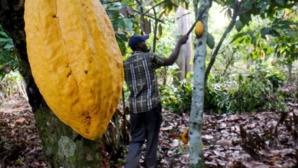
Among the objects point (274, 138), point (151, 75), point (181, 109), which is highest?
point (151, 75)

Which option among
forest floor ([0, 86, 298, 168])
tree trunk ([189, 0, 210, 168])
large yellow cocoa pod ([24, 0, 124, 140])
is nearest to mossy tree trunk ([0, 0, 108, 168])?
large yellow cocoa pod ([24, 0, 124, 140])

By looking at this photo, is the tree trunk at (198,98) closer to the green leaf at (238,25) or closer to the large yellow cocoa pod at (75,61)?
the green leaf at (238,25)

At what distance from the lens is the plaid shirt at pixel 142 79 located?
246 centimetres

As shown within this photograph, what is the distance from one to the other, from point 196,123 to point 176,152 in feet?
4.52

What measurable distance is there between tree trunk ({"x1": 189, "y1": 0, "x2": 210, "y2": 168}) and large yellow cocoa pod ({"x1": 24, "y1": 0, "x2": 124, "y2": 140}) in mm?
1059

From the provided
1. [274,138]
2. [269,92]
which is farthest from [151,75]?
[269,92]

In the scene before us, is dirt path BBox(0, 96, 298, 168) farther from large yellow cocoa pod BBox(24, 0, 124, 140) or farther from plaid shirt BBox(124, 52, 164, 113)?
large yellow cocoa pod BBox(24, 0, 124, 140)

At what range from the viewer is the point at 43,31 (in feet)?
2.12

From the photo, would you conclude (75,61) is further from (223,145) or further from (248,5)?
(223,145)

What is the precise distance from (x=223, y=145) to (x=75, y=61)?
2712mm

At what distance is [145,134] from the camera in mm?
2654

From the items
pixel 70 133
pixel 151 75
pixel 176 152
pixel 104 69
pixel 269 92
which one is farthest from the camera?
pixel 269 92

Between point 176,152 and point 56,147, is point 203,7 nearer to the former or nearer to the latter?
point 56,147

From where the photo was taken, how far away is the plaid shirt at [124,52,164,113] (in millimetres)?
2461
